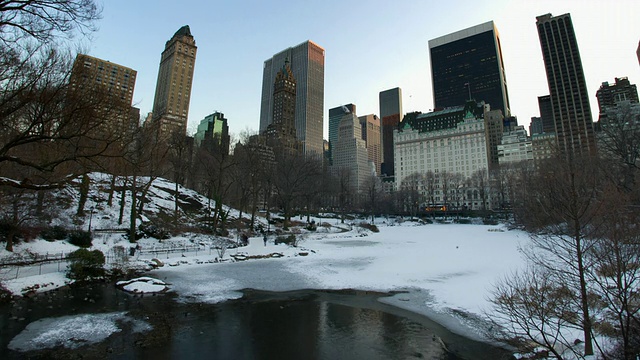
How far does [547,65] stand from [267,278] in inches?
9524

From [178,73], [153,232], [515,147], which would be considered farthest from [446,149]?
[153,232]

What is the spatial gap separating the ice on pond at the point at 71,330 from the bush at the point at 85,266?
6631mm

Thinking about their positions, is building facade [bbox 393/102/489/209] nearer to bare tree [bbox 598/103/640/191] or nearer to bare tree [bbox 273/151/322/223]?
bare tree [bbox 273/151/322/223]

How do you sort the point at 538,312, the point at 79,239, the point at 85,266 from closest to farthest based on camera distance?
the point at 538,312 < the point at 85,266 < the point at 79,239

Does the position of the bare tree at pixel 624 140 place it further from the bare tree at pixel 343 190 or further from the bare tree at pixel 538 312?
the bare tree at pixel 343 190

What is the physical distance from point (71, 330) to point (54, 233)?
16806 mm

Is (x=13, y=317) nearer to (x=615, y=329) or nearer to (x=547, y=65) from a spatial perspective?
(x=615, y=329)

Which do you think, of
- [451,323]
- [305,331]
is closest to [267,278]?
[305,331]

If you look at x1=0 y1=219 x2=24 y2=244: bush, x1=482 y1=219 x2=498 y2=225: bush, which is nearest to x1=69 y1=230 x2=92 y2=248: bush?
x1=0 y1=219 x2=24 y2=244: bush

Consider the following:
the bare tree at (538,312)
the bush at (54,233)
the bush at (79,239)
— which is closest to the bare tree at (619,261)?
the bare tree at (538,312)

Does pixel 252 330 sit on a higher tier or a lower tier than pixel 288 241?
lower

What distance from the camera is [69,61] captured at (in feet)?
30.8

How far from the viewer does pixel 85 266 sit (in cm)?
1677

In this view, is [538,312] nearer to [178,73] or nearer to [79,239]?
[79,239]
